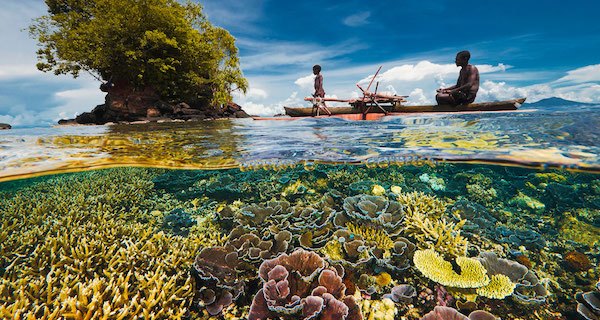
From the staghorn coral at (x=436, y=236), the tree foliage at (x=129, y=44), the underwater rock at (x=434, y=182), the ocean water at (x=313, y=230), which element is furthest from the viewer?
the tree foliage at (x=129, y=44)

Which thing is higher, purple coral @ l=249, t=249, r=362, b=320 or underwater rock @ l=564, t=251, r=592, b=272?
purple coral @ l=249, t=249, r=362, b=320

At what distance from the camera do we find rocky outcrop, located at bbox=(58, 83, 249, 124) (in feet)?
93.1

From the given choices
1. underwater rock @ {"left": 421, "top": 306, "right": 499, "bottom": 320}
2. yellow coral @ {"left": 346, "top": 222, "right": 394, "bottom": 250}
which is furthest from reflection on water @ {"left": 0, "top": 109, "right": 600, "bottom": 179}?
underwater rock @ {"left": 421, "top": 306, "right": 499, "bottom": 320}

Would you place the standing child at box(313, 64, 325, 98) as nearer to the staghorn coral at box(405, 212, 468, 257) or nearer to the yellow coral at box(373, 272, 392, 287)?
the staghorn coral at box(405, 212, 468, 257)

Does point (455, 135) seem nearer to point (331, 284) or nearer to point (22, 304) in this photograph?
point (331, 284)

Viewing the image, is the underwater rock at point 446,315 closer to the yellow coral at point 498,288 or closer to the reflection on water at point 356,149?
the yellow coral at point 498,288

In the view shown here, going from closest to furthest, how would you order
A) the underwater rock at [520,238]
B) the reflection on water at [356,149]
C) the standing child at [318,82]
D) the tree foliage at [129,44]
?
1. the underwater rock at [520,238]
2. the reflection on water at [356,149]
3. the standing child at [318,82]
4. the tree foliage at [129,44]

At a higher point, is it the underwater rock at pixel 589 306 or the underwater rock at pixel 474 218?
the underwater rock at pixel 474 218

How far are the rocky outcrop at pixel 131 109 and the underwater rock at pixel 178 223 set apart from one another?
24.9 m

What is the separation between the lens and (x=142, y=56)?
27500 millimetres

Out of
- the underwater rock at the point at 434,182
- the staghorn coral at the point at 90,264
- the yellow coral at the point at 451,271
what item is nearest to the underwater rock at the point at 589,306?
the yellow coral at the point at 451,271

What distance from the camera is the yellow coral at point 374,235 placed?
4489mm

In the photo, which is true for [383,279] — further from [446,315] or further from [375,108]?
[375,108]

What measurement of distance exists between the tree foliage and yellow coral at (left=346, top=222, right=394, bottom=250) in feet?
93.9
